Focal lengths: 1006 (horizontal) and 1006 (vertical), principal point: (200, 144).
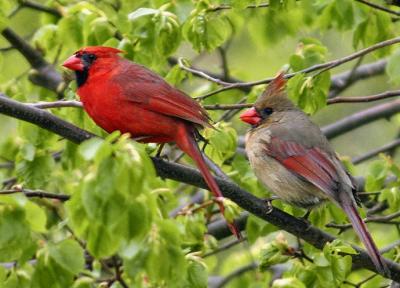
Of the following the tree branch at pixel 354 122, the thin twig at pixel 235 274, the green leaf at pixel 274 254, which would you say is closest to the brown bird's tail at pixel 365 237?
the green leaf at pixel 274 254

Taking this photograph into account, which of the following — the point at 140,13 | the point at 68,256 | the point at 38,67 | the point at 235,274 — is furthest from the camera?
the point at 38,67

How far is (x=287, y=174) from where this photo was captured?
5113 mm

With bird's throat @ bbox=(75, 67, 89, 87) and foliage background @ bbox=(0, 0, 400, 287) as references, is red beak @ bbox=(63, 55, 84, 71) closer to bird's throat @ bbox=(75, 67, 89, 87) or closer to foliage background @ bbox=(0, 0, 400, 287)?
bird's throat @ bbox=(75, 67, 89, 87)

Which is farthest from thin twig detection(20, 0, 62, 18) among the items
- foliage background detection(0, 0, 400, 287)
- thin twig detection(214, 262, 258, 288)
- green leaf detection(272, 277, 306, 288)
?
green leaf detection(272, 277, 306, 288)

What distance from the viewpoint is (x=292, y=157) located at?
204 inches

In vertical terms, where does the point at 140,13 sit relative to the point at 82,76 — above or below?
above

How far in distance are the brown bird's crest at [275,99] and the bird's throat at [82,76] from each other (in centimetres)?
97

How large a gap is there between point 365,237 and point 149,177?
1557 millimetres

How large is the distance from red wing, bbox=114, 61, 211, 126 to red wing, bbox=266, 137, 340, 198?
0.75 m

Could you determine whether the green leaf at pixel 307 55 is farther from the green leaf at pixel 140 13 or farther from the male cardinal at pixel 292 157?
the green leaf at pixel 140 13

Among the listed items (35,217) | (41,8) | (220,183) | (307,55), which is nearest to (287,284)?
(220,183)

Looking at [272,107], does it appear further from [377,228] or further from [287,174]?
[377,228]

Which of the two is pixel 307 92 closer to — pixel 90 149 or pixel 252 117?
pixel 252 117

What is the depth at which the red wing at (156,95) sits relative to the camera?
450 centimetres
